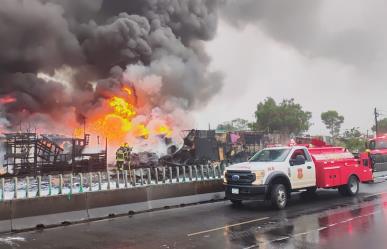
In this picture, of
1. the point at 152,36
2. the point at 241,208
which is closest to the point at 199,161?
the point at 241,208

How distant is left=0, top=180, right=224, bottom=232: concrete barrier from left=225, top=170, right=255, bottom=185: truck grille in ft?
5.17

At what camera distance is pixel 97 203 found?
34.1ft

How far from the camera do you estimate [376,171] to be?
20.8m

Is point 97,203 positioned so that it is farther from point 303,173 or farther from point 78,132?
point 78,132

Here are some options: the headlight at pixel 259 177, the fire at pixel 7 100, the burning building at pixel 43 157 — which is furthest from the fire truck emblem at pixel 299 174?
the fire at pixel 7 100

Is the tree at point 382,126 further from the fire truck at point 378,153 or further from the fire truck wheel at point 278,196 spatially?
the fire truck wheel at point 278,196

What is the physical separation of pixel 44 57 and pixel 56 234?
22670mm

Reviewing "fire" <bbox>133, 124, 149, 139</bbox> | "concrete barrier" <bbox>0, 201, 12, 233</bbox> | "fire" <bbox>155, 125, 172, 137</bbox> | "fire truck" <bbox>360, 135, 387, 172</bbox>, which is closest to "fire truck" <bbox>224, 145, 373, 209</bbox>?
"concrete barrier" <bbox>0, 201, 12, 233</bbox>

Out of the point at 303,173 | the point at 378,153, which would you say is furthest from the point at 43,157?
the point at 378,153

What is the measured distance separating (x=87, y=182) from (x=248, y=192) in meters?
4.33

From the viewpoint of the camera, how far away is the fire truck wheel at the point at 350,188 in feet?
44.3

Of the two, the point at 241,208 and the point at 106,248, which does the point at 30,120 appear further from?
the point at 106,248

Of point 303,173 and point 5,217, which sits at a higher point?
point 303,173

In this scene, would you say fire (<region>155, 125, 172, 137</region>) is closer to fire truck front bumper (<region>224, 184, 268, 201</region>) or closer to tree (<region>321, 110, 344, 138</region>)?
fire truck front bumper (<region>224, 184, 268, 201</region>)
